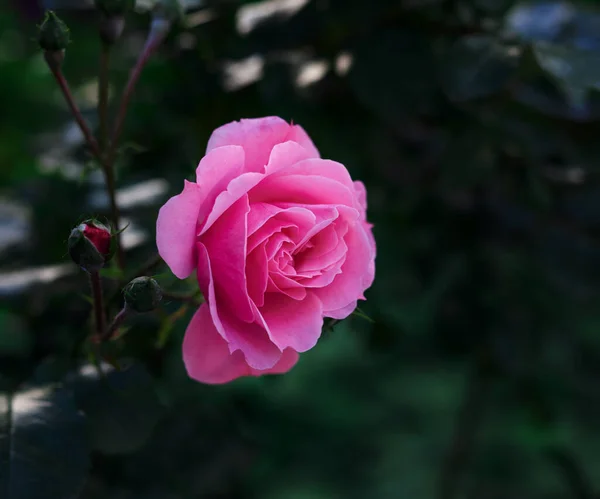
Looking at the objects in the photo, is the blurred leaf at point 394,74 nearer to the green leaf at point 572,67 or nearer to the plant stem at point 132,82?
the green leaf at point 572,67

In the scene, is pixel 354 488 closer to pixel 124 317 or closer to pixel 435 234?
pixel 435 234

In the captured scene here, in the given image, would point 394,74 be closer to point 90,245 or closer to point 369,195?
point 369,195

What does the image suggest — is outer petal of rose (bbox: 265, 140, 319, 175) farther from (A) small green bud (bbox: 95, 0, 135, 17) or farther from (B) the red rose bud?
(A) small green bud (bbox: 95, 0, 135, 17)

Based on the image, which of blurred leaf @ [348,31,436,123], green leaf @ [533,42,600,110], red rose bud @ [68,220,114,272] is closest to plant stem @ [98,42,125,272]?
red rose bud @ [68,220,114,272]

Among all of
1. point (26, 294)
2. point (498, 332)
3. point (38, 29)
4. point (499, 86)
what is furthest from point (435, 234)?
point (38, 29)

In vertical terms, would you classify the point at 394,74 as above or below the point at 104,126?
below

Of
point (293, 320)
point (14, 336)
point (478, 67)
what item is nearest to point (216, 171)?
point (293, 320)
